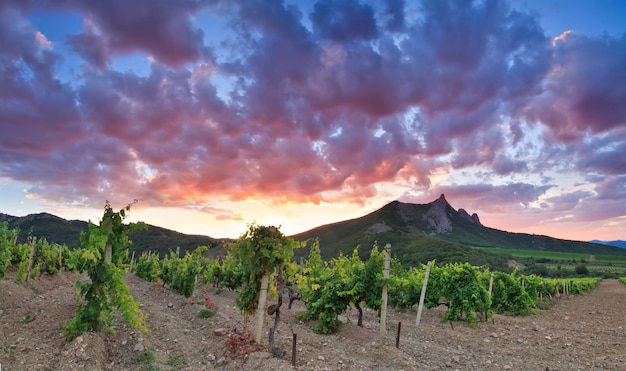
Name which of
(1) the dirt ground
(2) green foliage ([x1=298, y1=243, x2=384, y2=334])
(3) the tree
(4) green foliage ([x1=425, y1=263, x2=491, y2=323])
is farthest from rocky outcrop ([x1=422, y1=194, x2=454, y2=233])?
(3) the tree

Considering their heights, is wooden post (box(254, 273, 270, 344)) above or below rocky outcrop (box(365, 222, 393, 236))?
below

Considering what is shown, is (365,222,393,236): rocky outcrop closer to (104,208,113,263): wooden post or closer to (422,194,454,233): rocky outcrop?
(422,194,454,233): rocky outcrop

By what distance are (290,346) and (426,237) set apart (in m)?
76.1

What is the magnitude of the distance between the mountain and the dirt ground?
2887 cm

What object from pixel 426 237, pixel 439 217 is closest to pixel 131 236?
pixel 426 237

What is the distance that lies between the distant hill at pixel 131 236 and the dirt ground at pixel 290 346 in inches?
Result: 2676

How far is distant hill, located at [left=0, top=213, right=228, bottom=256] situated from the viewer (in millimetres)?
82438

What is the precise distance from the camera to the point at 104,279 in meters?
9.24

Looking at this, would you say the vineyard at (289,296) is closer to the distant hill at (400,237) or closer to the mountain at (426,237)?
the distant hill at (400,237)

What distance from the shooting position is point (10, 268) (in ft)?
79.4

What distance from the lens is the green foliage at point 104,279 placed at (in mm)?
8945

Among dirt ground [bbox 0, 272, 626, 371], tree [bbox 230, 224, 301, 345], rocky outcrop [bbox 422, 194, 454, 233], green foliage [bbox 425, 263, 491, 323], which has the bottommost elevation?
dirt ground [bbox 0, 272, 626, 371]

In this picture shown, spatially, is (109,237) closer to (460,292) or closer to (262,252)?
(262,252)

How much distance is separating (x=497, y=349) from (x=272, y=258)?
7.93 m
